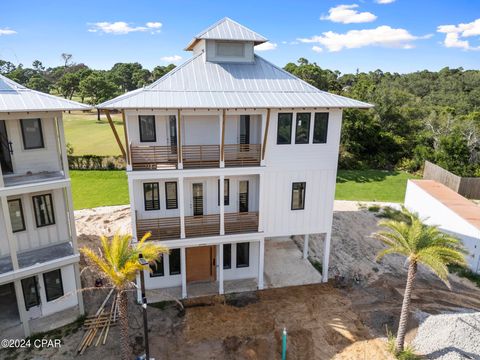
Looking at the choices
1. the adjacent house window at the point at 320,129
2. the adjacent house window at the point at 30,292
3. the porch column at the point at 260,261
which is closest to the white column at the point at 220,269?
the porch column at the point at 260,261

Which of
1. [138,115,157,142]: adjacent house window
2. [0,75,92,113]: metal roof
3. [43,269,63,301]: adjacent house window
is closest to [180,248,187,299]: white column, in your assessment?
[43,269,63,301]: adjacent house window

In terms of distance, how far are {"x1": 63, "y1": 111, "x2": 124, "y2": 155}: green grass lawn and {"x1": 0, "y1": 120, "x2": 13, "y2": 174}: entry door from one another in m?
29.1

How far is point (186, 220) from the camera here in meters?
17.7

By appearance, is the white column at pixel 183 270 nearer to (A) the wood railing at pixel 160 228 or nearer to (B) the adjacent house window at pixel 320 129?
(A) the wood railing at pixel 160 228

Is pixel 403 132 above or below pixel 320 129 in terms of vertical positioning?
below

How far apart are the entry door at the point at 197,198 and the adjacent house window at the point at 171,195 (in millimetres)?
937

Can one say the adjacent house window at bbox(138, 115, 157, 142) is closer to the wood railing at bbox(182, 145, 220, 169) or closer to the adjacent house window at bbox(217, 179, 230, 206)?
the wood railing at bbox(182, 145, 220, 169)

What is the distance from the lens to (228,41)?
18.5 meters

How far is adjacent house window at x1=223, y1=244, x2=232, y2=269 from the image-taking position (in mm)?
19328

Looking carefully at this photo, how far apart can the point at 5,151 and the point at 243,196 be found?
11163 mm

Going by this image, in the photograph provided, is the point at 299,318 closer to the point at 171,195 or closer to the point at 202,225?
the point at 202,225

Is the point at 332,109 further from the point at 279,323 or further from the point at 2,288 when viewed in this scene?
the point at 2,288

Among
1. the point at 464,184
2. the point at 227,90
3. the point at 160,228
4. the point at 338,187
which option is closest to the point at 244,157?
the point at 227,90

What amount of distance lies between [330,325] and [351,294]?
10.3 ft
